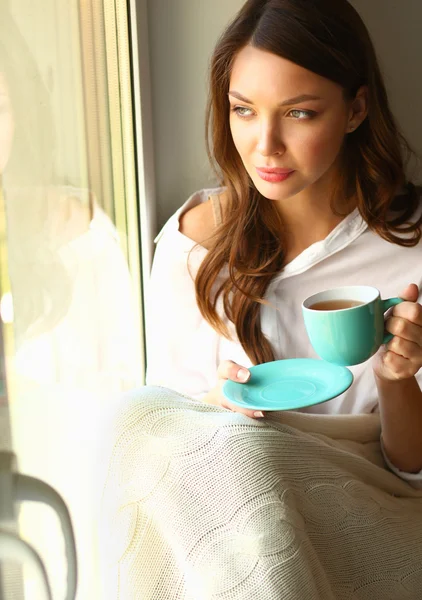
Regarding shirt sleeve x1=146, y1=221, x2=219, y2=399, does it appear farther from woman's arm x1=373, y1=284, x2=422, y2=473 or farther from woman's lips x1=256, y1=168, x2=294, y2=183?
woman's arm x1=373, y1=284, x2=422, y2=473

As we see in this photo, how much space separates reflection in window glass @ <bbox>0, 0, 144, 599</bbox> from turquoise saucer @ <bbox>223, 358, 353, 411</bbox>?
25cm

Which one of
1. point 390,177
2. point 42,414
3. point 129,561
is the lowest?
point 129,561

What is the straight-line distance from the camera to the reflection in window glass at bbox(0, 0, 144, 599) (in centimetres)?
97

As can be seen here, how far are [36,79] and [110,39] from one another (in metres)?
0.53

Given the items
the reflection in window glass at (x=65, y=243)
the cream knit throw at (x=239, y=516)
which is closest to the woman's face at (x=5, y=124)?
the reflection in window glass at (x=65, y=243)

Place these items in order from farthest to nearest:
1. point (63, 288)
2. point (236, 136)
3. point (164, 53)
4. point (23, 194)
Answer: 1. point (164, 53)
2. point (236, 136)
3. point (63, 288)
4. point (23, 194)

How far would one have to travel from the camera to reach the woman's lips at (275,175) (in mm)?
1350

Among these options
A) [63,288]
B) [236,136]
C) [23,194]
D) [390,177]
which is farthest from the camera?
[390,177]

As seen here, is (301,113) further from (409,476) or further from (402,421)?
(409,476)

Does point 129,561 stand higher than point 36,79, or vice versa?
point 36,79

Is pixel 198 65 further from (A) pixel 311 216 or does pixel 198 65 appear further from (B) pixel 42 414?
(B) pixel 42 414

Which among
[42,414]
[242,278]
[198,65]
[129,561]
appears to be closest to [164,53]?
[198,65]

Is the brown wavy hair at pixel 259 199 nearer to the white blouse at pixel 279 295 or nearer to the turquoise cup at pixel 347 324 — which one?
the white blouse at pixel 279 295

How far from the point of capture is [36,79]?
1041mm
